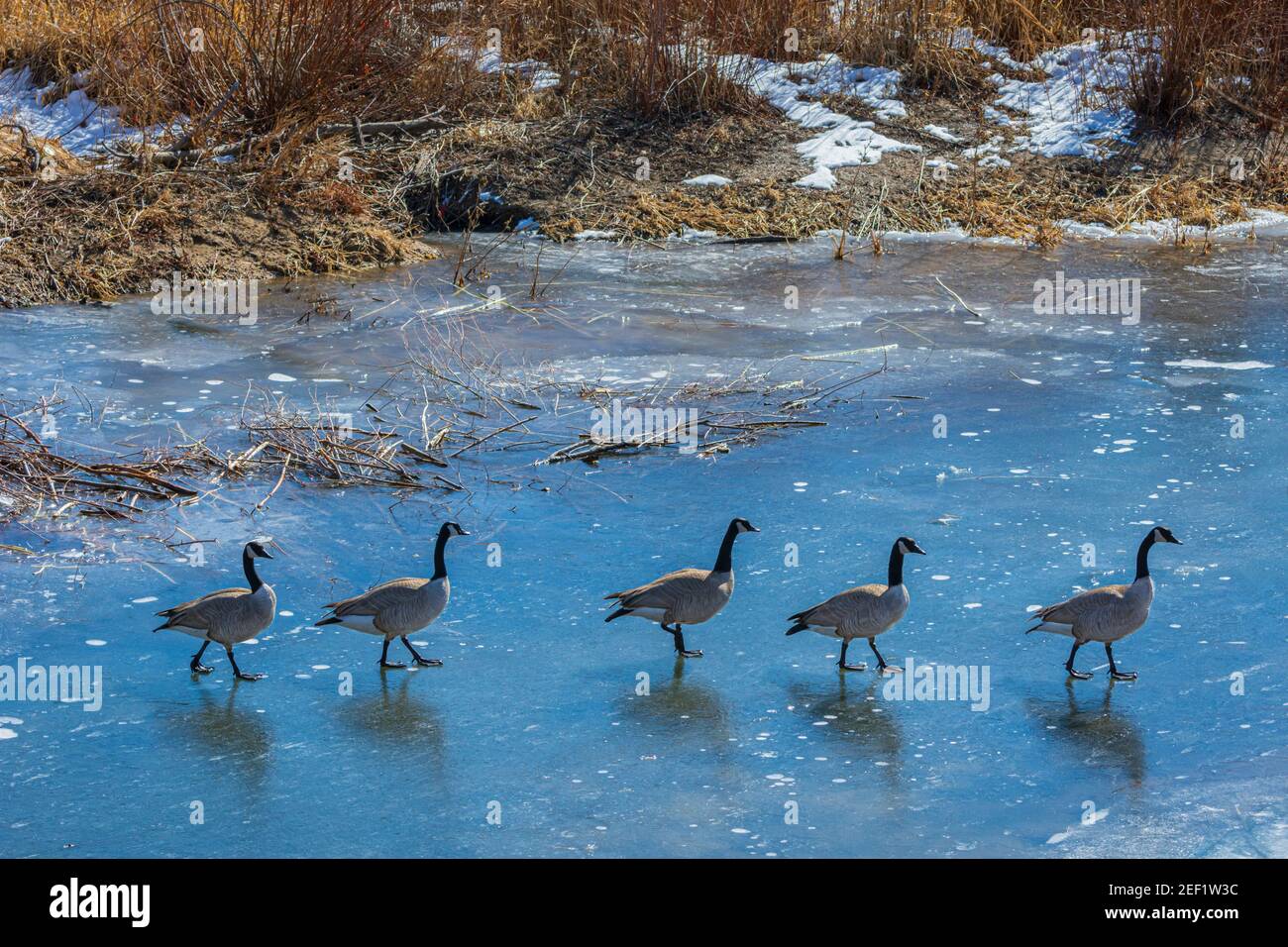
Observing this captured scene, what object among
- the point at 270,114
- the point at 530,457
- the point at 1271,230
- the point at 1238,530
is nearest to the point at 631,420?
the point at 530,457

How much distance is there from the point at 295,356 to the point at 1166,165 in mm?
11138

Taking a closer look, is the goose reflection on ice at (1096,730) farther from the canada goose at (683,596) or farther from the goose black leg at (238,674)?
the goose black leg at (238,674)

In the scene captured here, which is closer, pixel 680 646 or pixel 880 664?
pixel 880 664

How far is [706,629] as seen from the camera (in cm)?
666

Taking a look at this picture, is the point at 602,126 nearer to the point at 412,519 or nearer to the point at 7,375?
the point at 7,375

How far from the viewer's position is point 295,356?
35.6 ft

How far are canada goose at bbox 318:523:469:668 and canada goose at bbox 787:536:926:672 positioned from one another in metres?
1.54

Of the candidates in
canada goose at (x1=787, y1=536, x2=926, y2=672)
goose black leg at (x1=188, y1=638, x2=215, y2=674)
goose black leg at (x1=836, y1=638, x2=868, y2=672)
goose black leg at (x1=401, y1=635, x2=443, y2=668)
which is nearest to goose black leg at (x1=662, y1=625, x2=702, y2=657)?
canada goose at (x1=787, y1=536, x2=926, y2=672)

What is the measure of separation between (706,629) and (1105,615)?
1.82 metres

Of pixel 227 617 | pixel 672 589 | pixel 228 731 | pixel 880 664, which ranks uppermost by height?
pixel 672 589

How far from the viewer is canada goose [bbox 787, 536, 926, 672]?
6.00m

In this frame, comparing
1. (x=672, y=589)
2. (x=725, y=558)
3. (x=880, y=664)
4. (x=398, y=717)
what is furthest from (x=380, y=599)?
(x=880, y=664)

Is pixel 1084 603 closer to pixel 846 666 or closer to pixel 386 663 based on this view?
pixel 846 666

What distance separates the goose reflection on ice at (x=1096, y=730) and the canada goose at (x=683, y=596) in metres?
1.41
